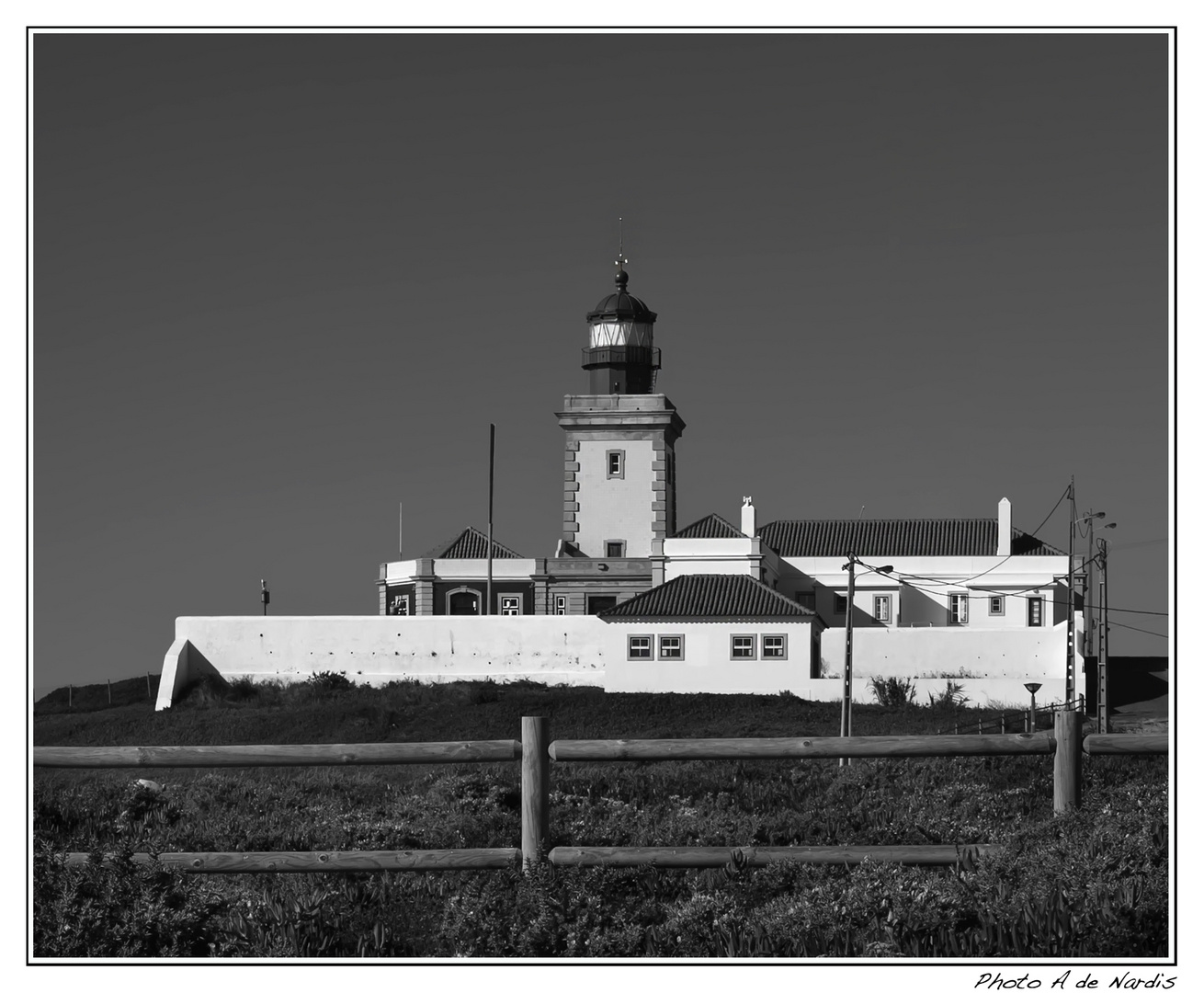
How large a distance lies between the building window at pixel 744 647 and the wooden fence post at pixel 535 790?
32.4m

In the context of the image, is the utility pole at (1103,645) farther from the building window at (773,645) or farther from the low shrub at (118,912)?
the low shrub at (118,912)

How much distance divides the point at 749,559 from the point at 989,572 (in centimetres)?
801

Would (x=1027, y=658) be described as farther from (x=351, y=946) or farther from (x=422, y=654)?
(x=351, y=946)

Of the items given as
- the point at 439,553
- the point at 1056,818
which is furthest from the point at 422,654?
the point at 1056,818

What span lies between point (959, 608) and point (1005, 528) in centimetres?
354

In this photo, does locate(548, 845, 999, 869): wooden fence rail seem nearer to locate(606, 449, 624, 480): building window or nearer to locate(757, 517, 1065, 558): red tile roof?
locate(757, 517, 1065, 558): red tile roof

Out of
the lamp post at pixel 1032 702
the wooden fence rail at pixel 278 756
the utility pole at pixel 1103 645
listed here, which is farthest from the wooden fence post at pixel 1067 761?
the lamp post at pixel 1032 702

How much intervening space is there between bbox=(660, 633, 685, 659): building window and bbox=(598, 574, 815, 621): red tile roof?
0.56m

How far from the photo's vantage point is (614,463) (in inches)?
1965

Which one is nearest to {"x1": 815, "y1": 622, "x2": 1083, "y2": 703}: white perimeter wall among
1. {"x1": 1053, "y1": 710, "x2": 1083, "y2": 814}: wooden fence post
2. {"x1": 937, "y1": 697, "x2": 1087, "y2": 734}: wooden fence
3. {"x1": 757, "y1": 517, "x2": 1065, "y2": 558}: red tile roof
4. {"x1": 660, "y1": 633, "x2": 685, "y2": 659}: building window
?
{"x1": 937, "y1": 697, "x2": 1087, "y2": 734}: wooden fence

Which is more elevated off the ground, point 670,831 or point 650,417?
point 650,417

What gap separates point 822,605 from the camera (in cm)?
4678

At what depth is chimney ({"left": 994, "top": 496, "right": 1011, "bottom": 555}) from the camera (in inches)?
1885
